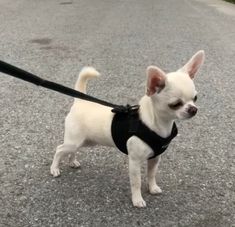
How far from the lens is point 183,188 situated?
3170 millimetres

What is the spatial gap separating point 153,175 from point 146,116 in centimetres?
49

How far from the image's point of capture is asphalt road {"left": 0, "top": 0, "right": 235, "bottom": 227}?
9.57 ft

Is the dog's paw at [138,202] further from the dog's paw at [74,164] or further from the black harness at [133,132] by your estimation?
the dog's paw at [74,164]

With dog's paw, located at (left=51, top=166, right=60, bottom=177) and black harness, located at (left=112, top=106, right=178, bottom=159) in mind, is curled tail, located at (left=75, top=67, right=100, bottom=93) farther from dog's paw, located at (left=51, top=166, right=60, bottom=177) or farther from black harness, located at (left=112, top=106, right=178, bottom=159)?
dog's paw, located at (left=51, top=166, right=60, bottom=177)

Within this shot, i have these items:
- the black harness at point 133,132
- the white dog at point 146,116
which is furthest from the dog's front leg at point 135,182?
the black harness at point 133,132

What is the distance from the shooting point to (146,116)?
2746 millimetres

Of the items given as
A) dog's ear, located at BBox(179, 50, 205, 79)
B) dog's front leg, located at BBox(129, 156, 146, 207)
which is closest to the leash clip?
dog's front leg, located at BBox(129, 156, 146, 207)

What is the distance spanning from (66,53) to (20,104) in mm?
2264

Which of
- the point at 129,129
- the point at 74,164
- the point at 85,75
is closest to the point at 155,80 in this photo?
the point at 129,129

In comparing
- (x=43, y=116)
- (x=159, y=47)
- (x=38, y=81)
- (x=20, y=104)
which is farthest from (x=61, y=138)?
(x=159, y=47)

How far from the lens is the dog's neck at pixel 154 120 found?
2696 millimetres

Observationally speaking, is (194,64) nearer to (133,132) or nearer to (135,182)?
(133,132)

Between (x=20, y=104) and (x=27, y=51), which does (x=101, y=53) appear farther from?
(x=20, y=104)

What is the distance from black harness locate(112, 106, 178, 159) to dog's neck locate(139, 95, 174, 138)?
0.02 m
